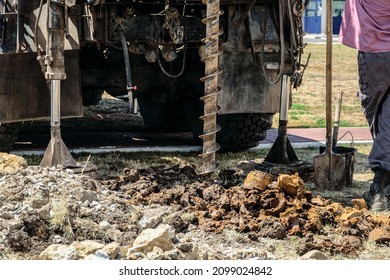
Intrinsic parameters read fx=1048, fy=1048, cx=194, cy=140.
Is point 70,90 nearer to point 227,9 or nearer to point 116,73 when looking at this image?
point 116,73

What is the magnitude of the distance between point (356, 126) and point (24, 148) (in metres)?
4.79

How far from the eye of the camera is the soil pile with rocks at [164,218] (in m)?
6.31

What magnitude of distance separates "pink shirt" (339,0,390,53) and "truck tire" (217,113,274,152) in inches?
110

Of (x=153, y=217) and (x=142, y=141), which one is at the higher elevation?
(x=153, y=217)

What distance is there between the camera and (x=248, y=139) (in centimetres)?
1135

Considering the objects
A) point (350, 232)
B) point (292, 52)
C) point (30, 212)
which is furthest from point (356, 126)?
point (30, 212)

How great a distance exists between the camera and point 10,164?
848cm

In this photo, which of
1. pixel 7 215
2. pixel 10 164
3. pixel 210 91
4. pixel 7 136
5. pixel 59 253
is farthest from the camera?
pixel 7 136

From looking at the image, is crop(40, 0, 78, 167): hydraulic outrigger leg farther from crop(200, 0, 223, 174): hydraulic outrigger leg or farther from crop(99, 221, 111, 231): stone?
crop(99, 221, 111, 231): stone

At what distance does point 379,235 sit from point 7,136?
187 inches

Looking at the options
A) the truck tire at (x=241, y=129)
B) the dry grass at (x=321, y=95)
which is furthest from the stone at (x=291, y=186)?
the dry grass at (x=321, y=95)

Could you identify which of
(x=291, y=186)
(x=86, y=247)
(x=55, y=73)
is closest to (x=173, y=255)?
(x=86, y=247)

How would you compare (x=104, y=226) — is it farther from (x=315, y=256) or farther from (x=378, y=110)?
(x=378, y=110)

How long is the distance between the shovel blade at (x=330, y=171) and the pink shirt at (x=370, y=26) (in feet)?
3.71
